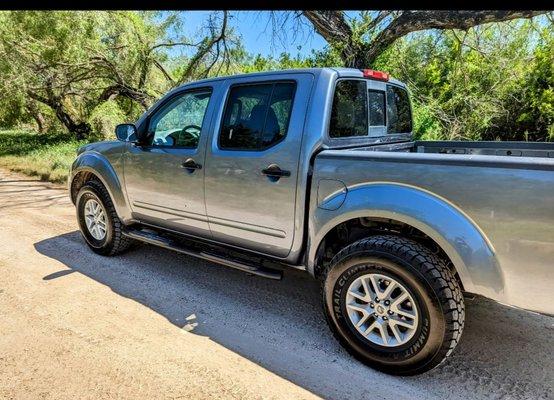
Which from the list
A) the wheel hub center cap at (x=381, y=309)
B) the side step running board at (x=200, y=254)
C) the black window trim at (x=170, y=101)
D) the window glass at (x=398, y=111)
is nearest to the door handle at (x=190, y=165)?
the black window trim at (x=170, y=101)

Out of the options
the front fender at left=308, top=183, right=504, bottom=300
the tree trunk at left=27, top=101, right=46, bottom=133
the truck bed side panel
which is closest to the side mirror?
the front fender at left=308, top=183, right=504, bottom=300

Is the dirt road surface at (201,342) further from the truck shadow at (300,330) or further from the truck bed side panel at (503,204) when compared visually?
the truck bed side panel at (503,204)

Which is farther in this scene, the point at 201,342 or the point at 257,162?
the point at 257,162

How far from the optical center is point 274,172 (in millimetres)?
2928

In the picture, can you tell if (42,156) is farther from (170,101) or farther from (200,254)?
(200,254)

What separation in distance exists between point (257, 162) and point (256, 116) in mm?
416

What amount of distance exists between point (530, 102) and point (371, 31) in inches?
288

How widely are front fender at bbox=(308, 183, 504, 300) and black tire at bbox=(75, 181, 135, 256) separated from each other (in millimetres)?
2696

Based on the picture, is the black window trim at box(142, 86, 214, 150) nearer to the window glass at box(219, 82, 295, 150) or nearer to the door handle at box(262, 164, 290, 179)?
the window glass at box(219, 82, 295, 150)

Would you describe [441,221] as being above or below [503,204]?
below

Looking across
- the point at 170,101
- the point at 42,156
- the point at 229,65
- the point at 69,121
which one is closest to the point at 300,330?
the point at 170,101

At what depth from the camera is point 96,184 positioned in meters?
4.35
